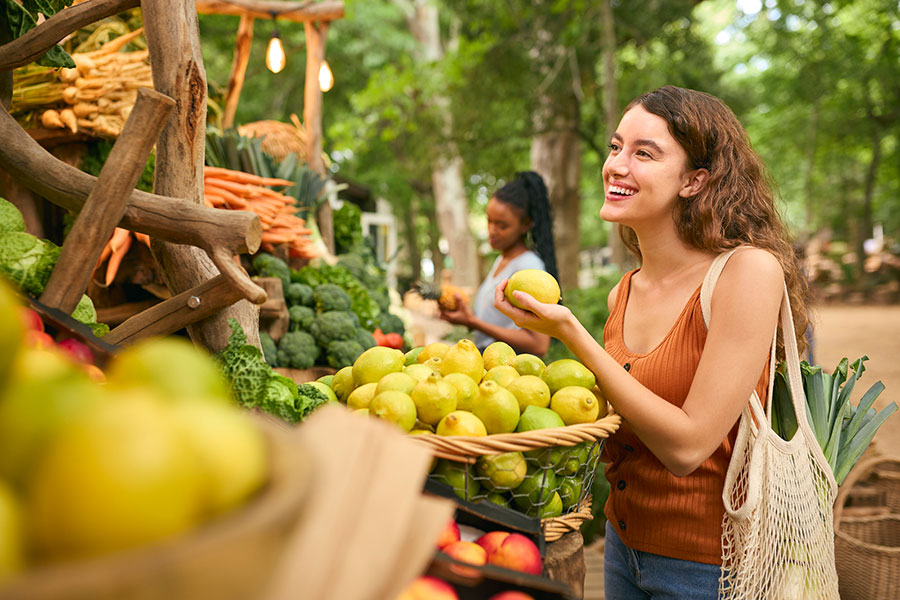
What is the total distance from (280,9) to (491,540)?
15.8 feet

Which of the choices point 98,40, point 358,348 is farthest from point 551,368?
point 98,40

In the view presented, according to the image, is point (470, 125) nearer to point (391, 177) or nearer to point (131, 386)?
point (391, 177)

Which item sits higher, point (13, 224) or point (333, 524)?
point (13, 224)

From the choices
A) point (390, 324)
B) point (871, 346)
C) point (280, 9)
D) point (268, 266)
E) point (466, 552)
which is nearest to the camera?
point (466, 552)

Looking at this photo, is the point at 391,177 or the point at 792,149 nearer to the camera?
the point at 391,177

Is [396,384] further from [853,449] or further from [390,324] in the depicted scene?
[390,324]

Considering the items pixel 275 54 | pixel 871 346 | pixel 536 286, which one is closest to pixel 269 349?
pixel 536 286

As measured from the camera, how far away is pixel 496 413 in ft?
5.12

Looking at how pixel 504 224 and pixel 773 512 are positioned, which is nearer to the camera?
pixel 773 512

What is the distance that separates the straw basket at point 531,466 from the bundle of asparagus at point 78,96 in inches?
93.2

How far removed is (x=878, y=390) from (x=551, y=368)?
1.26 m

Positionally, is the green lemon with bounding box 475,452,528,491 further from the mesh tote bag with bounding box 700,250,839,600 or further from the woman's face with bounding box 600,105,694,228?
the woman's face with bounding box 600,105,694,228

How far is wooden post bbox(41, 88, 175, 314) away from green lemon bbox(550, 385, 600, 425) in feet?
3.97

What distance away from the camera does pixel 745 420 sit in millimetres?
1802
